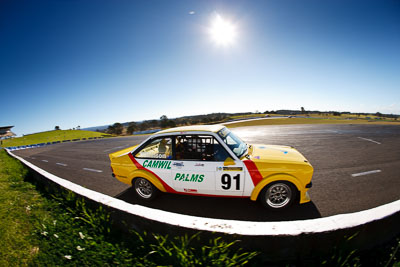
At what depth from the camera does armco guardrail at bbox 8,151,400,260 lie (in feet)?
5.19

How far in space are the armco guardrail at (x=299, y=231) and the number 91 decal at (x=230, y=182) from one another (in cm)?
119

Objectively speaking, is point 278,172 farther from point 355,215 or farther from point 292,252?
point 292,252

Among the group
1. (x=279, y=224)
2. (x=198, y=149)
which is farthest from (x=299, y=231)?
(x=198, y=149)

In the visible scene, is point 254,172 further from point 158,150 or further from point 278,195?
point 158,150

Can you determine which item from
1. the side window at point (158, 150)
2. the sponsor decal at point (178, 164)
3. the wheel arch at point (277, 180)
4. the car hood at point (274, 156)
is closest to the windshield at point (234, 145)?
the car hood at point (274, 156)

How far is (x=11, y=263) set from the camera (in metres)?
1.84

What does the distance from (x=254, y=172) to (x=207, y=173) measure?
0.91m

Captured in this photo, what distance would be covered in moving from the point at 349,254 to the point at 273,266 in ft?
2.80

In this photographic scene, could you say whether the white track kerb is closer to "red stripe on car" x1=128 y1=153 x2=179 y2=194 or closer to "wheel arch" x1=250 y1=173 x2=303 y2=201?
"wheel arch" x1=250 y1=173 x2=303 y2=201

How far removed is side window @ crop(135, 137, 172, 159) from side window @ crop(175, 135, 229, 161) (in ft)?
0.69

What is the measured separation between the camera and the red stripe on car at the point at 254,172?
286cm

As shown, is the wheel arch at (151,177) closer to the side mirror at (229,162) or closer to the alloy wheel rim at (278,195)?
the side mirror at (229,162)

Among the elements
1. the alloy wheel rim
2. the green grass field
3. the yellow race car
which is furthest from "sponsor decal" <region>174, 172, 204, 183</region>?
the green grass field

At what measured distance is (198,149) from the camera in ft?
12.2
